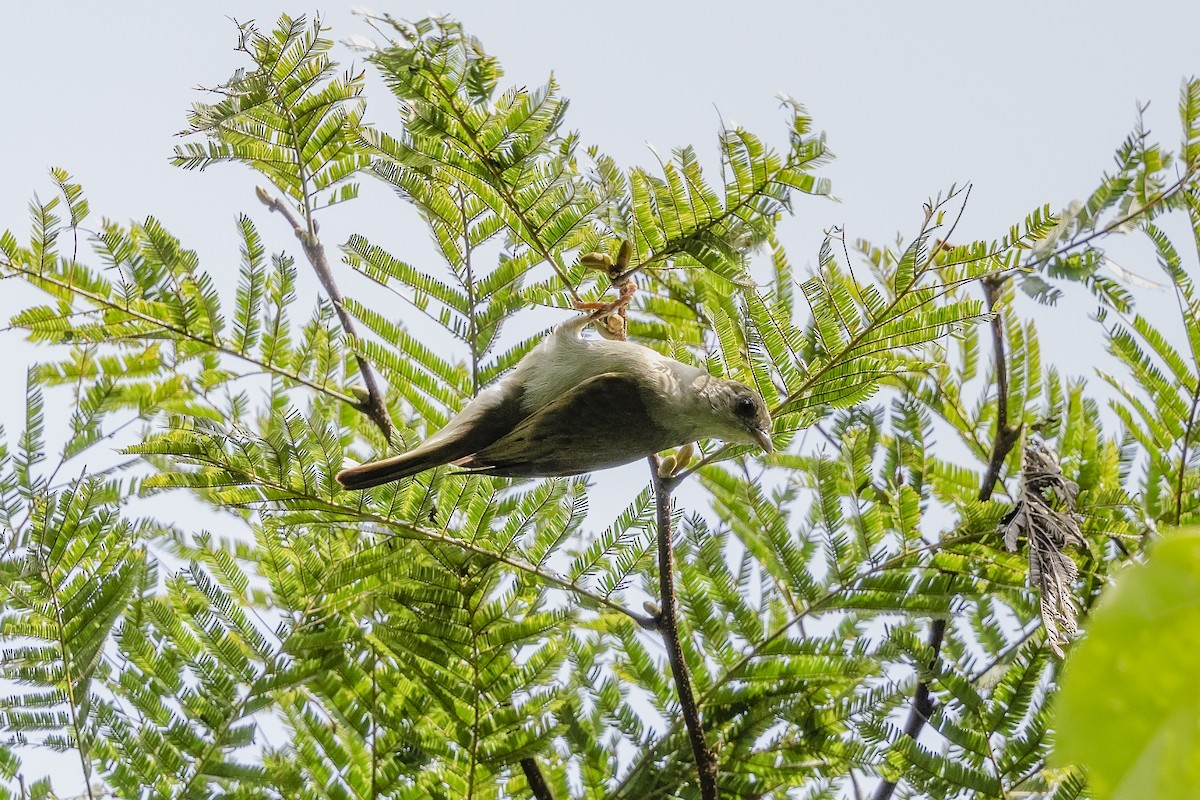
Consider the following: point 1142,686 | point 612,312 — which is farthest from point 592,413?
point 1142,686

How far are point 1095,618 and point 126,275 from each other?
3420 millimetres

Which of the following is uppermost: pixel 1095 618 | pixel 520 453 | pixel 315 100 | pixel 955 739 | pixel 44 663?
pixel 315 100

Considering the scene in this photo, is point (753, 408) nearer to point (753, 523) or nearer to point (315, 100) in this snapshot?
point (753, 523)

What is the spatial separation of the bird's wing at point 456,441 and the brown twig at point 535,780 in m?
1.12

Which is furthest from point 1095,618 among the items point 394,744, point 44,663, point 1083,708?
point 44,663

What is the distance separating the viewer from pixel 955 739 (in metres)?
3.37

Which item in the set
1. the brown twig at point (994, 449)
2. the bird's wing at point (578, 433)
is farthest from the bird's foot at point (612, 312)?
the brown twig at point (994, 449)

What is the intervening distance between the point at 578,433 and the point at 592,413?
0.27ft

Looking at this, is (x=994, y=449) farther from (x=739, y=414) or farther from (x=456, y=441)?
(x=456, y=441)

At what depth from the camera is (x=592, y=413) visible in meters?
3.49

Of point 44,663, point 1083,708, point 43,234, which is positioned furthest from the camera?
point 44,663

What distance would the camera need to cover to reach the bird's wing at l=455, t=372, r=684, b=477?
3.48 metres

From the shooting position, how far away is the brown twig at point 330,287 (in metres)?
3.70

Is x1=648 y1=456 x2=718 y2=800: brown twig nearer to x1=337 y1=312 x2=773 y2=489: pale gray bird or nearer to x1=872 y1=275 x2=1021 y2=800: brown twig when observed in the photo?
x1=337 y1=312 x2=773 y2=489: pale gray bird
